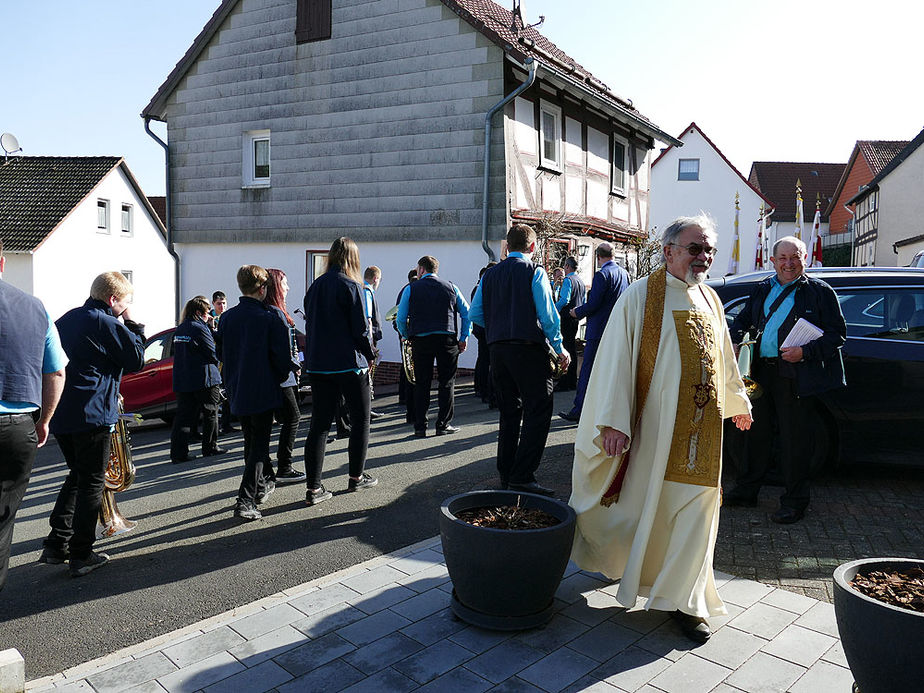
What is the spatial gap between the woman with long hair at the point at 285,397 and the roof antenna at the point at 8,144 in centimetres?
2881

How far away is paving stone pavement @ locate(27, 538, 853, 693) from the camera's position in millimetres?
3262

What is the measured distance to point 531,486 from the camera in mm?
6109

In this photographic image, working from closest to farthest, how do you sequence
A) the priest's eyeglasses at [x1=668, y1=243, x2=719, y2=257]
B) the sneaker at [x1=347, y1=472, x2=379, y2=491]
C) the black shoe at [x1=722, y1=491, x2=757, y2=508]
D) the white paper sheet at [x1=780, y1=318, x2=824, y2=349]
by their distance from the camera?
the priest's eyeglasses at [x1=668, y1=243, x2=719, y2=257] → the white paper sheet at [x1=780, y1=318, x2=824, y2=349] → the black shoe at [x1=722, y1=491, x2=757, y2=508] → the sneaker at [x1=347, y1=472, x2=379, y2=491]

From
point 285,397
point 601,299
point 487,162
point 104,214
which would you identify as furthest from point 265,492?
point 104,214

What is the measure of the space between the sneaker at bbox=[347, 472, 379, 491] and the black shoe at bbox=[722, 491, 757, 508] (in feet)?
9.27

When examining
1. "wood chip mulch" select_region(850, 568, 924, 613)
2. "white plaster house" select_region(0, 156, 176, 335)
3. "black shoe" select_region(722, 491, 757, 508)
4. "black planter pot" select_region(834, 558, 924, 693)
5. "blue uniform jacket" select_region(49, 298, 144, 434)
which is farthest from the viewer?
"white plaster house" select_region(0, 156, 176, 335)

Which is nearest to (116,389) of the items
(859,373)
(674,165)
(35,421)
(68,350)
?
(68,350)

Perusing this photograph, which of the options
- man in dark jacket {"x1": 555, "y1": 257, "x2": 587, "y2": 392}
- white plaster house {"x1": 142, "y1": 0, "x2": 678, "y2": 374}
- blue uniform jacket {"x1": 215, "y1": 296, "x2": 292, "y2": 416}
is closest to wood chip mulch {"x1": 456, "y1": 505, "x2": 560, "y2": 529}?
blue uniform jacket {"x1": 215, "y1": 296, "x2": 292, "y2": 416}

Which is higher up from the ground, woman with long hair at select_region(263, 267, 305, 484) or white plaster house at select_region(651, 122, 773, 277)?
white plaster house at select_region(651, 122, 773, 277)

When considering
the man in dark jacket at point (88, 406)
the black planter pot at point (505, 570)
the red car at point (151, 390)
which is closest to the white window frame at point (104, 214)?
the red car at point (151, 390)

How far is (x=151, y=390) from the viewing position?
10.4 meters

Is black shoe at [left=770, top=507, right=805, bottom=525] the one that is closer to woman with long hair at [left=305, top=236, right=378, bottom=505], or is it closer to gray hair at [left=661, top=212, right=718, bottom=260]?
gray hair at [left=661, top=212, right=718, bottom=260]

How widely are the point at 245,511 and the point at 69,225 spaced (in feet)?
90.3

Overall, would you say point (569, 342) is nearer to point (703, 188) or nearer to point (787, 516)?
point (787, 516)
